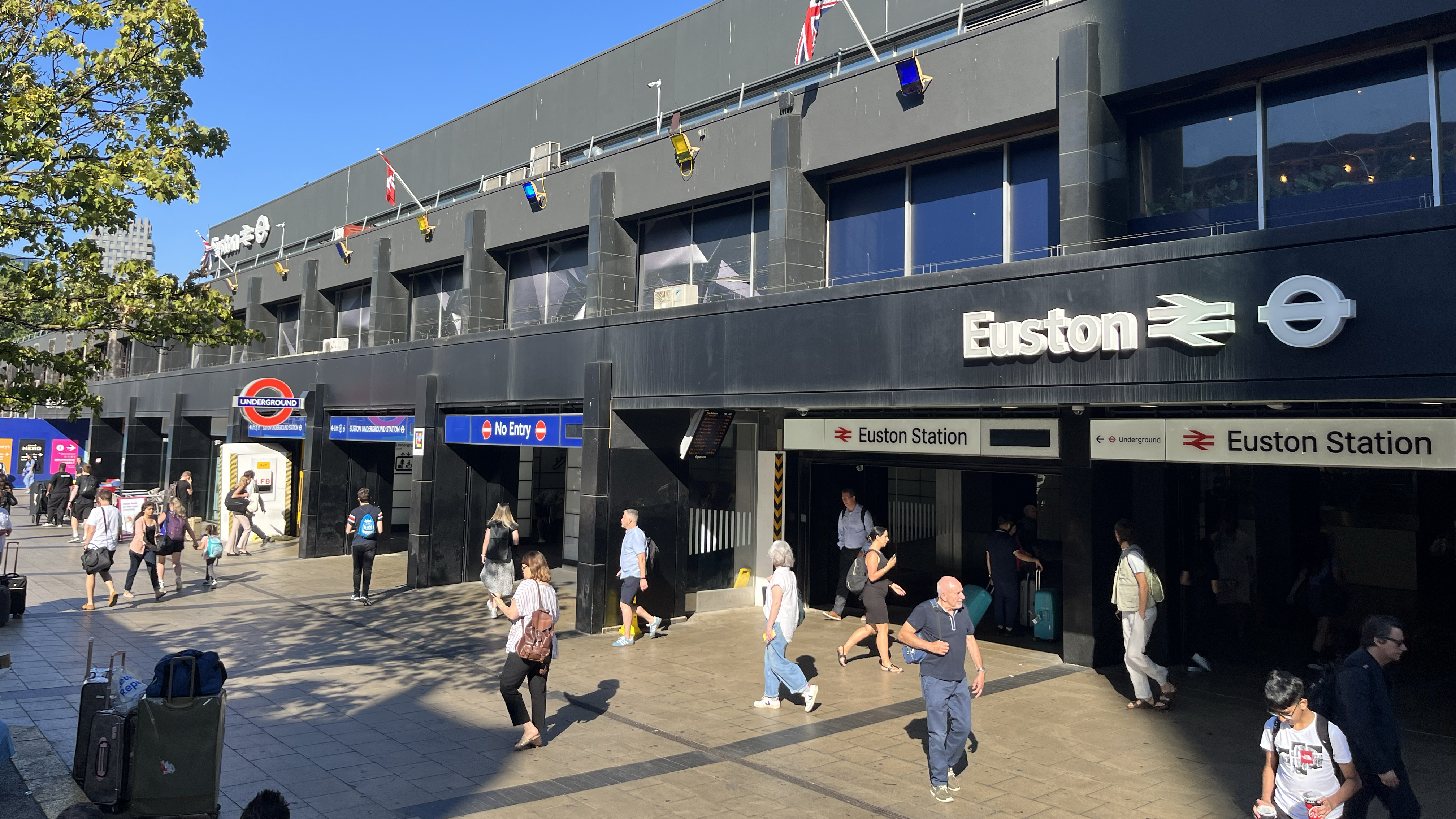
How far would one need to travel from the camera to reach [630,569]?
1250cm

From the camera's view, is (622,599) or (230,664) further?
(622,599)

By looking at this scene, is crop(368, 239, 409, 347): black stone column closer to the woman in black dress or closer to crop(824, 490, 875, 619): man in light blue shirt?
crop(824, 490, 875, 619): man in light blue shirt

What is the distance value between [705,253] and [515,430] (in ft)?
14.0

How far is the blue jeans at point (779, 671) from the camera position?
904 centimetres

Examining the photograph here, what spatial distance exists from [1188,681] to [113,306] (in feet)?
43.4

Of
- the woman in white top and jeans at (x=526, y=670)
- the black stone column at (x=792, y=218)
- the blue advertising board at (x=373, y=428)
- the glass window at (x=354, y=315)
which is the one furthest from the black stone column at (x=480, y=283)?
the woman in white top and jeans at (x=526, y=670)

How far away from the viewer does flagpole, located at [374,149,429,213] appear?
20.8 metres

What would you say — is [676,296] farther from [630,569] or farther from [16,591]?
[16,591]

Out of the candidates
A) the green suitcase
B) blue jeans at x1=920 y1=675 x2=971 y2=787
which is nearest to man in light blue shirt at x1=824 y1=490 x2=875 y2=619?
blue jeans at x1=920 y1=675 x2=971 y2=787

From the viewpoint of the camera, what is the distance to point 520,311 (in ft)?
62.2

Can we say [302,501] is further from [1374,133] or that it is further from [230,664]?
[1374,133]

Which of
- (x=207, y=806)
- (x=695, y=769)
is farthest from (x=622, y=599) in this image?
(x=207, y=806)

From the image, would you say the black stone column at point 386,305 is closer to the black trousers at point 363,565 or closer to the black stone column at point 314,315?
the black stone column at point 314,315

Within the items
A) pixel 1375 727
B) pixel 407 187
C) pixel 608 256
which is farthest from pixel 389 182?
pixel 1375 727
